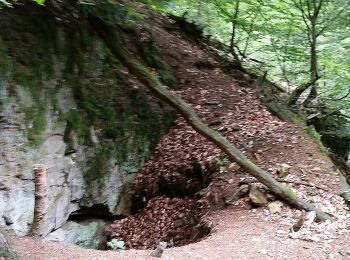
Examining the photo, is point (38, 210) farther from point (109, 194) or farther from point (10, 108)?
point (109, 194)

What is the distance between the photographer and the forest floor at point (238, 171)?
4.68m

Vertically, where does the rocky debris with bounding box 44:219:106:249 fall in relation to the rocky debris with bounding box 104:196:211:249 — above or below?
below

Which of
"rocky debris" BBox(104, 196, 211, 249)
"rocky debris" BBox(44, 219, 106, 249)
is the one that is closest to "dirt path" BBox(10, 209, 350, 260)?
"rocky debris" BBox(104, 196, 211, 249)

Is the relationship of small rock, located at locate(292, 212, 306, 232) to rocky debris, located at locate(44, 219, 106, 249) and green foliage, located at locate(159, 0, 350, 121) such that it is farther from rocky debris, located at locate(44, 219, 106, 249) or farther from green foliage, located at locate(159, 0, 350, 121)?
green foliage, located at locate(159, 0, 350, 121)

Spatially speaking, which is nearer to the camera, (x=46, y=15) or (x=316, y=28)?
(x=46, y=15)

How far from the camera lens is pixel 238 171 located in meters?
6.87

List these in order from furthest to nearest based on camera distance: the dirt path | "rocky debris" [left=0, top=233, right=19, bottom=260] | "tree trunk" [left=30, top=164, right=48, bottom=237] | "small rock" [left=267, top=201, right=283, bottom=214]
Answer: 1. "small rock" [left=267, top=201, right=283, bottom=214]
2. "tree trunk" [left=30, top=164, right=48, bottom=237]
3. the dirt path
4. "rocky debris" [left=0, top=233, right=19, bottom=260]

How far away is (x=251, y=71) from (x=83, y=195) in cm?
605

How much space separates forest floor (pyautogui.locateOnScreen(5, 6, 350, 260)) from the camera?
468 centimetres

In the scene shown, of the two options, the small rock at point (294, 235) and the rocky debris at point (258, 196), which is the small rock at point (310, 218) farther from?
the rocky debris at point (258, 196)

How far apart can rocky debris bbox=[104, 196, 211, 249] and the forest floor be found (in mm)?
205

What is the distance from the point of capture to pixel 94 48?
807cm

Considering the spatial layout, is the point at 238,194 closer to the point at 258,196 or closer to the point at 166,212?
the point at 258,196

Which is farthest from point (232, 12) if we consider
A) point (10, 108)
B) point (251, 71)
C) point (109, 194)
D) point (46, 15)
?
point (10, 108)
